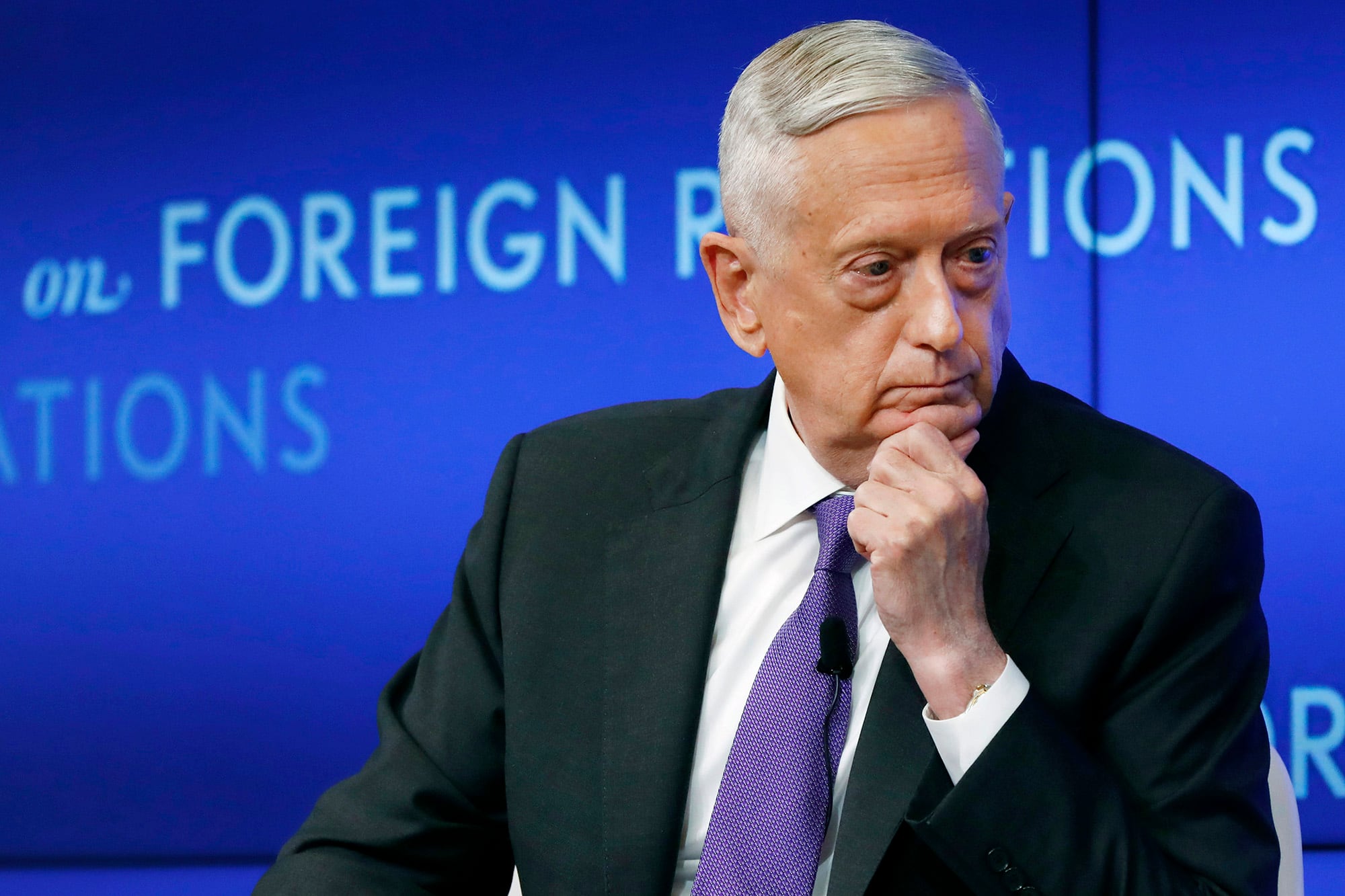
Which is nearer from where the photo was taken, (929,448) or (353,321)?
(929,448)

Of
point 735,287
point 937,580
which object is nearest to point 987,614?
point 937,580

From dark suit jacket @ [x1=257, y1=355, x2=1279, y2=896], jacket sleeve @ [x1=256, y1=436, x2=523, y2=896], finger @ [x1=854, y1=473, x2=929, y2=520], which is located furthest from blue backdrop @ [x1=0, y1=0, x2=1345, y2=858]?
finger @ [x1=854, y1=473, x2=929, y2=520]

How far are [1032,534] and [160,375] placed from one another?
234 cm

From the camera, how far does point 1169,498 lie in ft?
4.60

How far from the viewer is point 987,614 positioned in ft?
4.55

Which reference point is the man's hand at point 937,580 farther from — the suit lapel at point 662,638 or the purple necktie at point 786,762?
the suit lapel at point 662,638

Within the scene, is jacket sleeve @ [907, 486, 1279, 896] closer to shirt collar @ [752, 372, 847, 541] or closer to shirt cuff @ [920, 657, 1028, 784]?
shirt cuff @ [920, 657, 1028, 784]

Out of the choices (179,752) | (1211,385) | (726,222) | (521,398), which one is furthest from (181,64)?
(1211,385)

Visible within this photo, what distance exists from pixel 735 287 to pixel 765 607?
40cm

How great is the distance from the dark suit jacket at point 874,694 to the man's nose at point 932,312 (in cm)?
22

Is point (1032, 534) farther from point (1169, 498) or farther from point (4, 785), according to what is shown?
point (4, 785)

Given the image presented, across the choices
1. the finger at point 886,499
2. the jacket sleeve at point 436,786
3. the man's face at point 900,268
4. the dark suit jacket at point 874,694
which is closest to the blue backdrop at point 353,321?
the dark suit jacket at point 874,694

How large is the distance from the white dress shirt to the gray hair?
30cm

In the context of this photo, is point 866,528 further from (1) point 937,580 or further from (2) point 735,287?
(2) point 735,287
